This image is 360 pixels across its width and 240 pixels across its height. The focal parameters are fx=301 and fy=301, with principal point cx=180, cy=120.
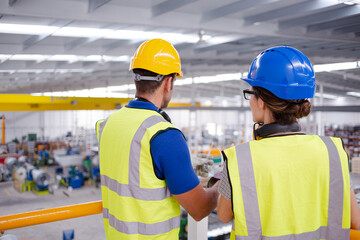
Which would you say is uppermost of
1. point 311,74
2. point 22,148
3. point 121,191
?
point 311,74

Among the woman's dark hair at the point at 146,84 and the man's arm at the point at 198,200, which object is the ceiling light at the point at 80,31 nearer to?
the woman's dark hair at the point at 146,84

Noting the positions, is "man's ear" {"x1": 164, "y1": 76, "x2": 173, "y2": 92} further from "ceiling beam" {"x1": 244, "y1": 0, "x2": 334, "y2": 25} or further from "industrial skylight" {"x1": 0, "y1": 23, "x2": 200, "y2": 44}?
"industrial skylight" {"x1": 0, "y1": 23, "x2": 200, "y2": 44}

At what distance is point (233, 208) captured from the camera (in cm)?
116

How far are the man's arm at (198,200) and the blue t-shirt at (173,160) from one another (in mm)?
34

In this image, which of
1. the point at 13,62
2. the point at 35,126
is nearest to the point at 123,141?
the point at 13,62

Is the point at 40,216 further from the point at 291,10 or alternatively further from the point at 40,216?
the point at 291,10

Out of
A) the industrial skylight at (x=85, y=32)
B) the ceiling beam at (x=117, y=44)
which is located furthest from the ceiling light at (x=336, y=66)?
the ceiling beam at (x=117, y=44)

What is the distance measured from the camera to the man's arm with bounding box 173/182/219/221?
1.37 metres

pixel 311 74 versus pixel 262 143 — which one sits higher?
pixel 311 74

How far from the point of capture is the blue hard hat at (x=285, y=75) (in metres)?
1.26

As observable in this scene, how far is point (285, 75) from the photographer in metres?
1.28

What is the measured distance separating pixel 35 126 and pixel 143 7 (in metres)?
27.9

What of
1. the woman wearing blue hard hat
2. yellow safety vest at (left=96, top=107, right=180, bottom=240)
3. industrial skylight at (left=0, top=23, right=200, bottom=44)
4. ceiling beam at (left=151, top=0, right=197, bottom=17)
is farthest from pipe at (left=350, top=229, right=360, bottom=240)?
industrial skylight at (left=0, top=23, right=200, bottom=44)

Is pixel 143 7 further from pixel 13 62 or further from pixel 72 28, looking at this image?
pixel 13 62
